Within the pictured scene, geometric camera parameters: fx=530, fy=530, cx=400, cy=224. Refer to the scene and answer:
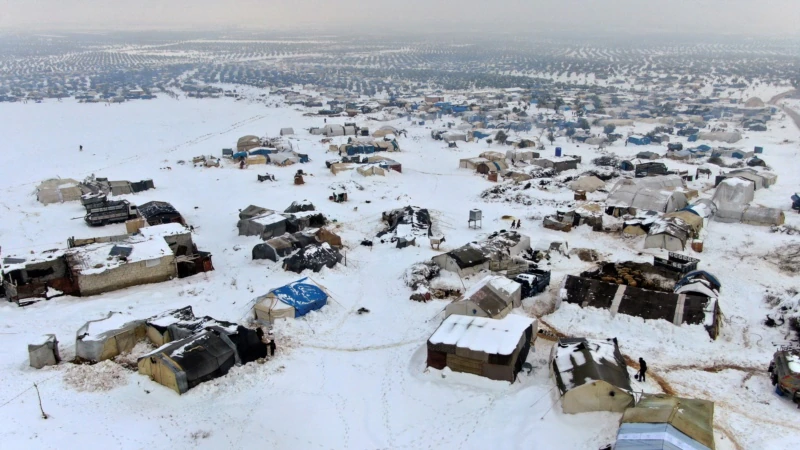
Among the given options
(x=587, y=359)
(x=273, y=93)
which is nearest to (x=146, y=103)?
(x=273, y=93)

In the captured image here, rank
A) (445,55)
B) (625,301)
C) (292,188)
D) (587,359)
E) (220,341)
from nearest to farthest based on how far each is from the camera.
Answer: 1. (587,359)
2. (220,341)
3. (625,301)
4. (292,188)
5. (445,55)

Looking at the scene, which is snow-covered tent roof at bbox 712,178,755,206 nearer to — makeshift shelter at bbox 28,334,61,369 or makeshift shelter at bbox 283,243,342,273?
makeshift shelter at bbox 283,243,342,273

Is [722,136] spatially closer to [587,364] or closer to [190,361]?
[587,364]

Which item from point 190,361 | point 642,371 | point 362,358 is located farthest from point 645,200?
point 190,361

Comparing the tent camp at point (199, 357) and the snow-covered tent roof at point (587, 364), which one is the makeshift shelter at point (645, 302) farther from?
the tent camp at point (199, 357)

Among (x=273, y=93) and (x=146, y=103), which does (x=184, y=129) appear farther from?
(x=273, y=93)

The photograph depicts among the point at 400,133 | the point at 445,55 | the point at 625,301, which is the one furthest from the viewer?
the point at 445,55

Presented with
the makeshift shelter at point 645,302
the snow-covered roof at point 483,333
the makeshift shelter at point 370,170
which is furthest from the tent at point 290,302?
the makeshift shelter at point 370,170

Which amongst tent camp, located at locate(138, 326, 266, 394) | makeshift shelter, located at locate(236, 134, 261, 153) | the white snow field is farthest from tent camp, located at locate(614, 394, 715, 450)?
makeshift shelter, located at locate(236, 134, 261, 153)
